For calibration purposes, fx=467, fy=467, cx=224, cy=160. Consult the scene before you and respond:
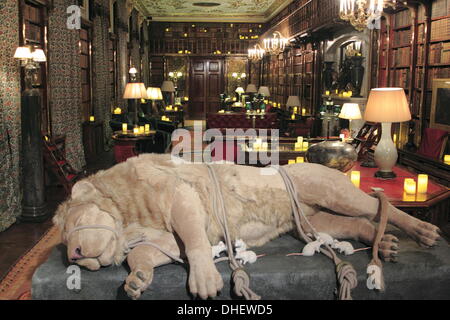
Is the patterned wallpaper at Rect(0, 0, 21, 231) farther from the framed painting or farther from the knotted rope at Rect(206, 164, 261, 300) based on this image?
the framed painting

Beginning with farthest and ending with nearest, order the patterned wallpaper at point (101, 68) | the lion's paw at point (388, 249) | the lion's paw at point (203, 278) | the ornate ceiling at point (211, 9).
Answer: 1. the ornate ceiling at point (211, 9)
2. the patterned wallpaper at point (101, 68)
3. the lion's paw at point (388, 249)
4. the lion's paw at point (203, 278)

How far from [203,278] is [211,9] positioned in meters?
18.6

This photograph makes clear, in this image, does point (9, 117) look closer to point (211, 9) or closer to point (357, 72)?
point (357, 72)

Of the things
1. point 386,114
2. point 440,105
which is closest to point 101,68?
point 440,105

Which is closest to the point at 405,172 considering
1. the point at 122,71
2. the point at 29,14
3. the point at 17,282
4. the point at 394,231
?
the point at 394,231

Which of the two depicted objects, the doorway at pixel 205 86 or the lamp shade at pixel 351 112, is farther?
the doorway at pixel 205 86

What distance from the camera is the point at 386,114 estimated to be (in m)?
4.12

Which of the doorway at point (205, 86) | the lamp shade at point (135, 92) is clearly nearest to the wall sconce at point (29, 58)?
the lamp shade at point (135, 92)

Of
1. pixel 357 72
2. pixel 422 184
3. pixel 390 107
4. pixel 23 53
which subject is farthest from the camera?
pixel 357 72

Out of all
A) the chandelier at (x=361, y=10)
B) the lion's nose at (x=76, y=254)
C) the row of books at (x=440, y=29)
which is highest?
the chandelier at (x=361, y=10)

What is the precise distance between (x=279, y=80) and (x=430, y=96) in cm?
1076

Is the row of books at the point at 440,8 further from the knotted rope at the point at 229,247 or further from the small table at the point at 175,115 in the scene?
the small table at the point at 175,115

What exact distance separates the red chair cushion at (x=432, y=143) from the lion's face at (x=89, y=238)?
5835 mm

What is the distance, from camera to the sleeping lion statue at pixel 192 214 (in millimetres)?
1392
